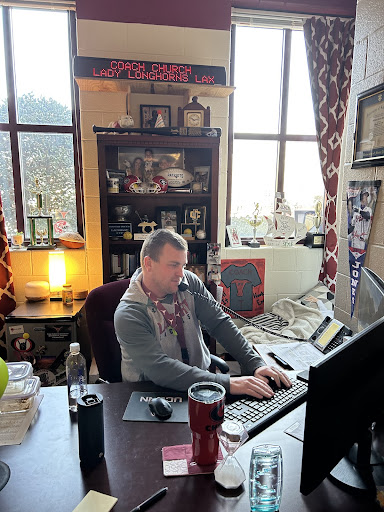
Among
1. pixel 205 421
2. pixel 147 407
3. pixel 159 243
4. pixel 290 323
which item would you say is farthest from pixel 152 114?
pixel 205 421

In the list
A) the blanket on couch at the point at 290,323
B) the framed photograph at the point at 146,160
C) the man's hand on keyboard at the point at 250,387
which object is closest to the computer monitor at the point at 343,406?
the man's hand on keyboard at the point at 250,387

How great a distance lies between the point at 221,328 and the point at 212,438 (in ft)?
3.04

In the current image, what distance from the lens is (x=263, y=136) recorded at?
334 cm

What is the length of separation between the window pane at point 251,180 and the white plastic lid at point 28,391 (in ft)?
7.94

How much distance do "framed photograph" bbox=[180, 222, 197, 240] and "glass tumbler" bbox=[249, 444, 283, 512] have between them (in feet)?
6.37

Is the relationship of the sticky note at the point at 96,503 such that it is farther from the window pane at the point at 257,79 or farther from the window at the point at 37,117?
the window pane at the point at 257,79

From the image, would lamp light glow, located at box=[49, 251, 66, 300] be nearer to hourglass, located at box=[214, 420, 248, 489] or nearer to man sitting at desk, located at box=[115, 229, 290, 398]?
man sitting at desk, located at box=[115, 229, 290, 398]

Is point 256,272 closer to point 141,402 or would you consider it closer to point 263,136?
point 263,136

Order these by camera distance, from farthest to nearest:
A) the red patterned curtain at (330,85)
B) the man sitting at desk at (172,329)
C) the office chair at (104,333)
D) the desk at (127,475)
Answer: the red patterned curtain at (330,85), the office chair at (104,333), the man sitting at desk at (172,329), the desk at (127,475)

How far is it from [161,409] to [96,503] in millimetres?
342

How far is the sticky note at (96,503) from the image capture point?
2.68 ft

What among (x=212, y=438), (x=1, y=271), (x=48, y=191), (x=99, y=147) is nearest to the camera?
(x=212, y=438)

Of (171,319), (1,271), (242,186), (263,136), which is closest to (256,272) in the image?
(242,186)

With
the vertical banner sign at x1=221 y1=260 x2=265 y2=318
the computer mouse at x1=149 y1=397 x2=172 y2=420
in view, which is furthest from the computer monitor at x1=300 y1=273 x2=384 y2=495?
the vertical banner sign at x1=221 y1=260 x2=265 y2=318
